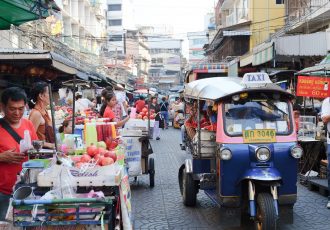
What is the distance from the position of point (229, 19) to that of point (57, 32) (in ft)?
70.9

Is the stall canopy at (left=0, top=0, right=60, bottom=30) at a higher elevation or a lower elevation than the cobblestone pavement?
higher

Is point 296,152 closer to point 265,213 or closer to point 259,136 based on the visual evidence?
point 259,136

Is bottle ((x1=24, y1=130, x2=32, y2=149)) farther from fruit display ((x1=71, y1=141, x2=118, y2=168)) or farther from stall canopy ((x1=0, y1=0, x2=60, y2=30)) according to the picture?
stall canopy ((x1=0, y1=0, x2=60, y2=30))

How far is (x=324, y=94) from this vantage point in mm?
10711

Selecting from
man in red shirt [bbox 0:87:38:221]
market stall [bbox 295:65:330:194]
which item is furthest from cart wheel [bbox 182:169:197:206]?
man in red shirt [bbox 0:87:38:221]

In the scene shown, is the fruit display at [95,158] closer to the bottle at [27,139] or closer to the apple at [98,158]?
the apple at [98,158]

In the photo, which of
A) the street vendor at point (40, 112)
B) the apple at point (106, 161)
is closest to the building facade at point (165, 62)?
the street vendor at point (40, 112)

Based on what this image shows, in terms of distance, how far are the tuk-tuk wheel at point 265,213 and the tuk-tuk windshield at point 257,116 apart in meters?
1.00

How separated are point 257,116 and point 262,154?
67 cm

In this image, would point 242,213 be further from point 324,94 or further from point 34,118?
point 324,94

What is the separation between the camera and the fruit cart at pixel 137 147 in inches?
361

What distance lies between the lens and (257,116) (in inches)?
263

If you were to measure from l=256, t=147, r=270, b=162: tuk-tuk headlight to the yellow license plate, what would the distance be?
0.66 feet

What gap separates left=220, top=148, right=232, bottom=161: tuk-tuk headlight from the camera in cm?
622
